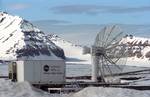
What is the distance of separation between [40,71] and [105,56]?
61.3 ft

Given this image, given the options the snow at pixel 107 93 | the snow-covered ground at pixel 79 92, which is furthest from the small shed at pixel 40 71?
the snow at pixel 107 93

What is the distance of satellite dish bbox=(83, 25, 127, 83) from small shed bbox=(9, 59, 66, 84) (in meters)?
14.7

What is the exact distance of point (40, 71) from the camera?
258 ft

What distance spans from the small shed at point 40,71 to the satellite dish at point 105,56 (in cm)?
1475

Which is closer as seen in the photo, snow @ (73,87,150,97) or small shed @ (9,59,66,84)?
snow @ (73,87,150,97)

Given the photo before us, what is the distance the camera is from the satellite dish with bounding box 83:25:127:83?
9325 centimetres

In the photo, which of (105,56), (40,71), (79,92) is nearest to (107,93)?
(79,92)

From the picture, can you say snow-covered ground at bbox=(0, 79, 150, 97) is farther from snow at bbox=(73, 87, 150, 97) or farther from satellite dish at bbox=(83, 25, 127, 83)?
satellite dish at bbox=(83, 25, 127, 83)

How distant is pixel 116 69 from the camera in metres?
94.1

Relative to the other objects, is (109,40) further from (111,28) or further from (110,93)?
(110,93)

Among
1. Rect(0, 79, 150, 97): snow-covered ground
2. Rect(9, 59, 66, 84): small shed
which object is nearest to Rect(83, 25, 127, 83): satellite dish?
Rect(9, 59, 66, 84): small shed

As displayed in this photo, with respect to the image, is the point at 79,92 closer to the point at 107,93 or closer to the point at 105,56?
A: the point at 107,93

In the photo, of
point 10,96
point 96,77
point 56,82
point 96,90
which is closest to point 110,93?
point 96,90

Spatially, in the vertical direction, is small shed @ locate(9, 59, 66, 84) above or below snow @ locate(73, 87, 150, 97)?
above
